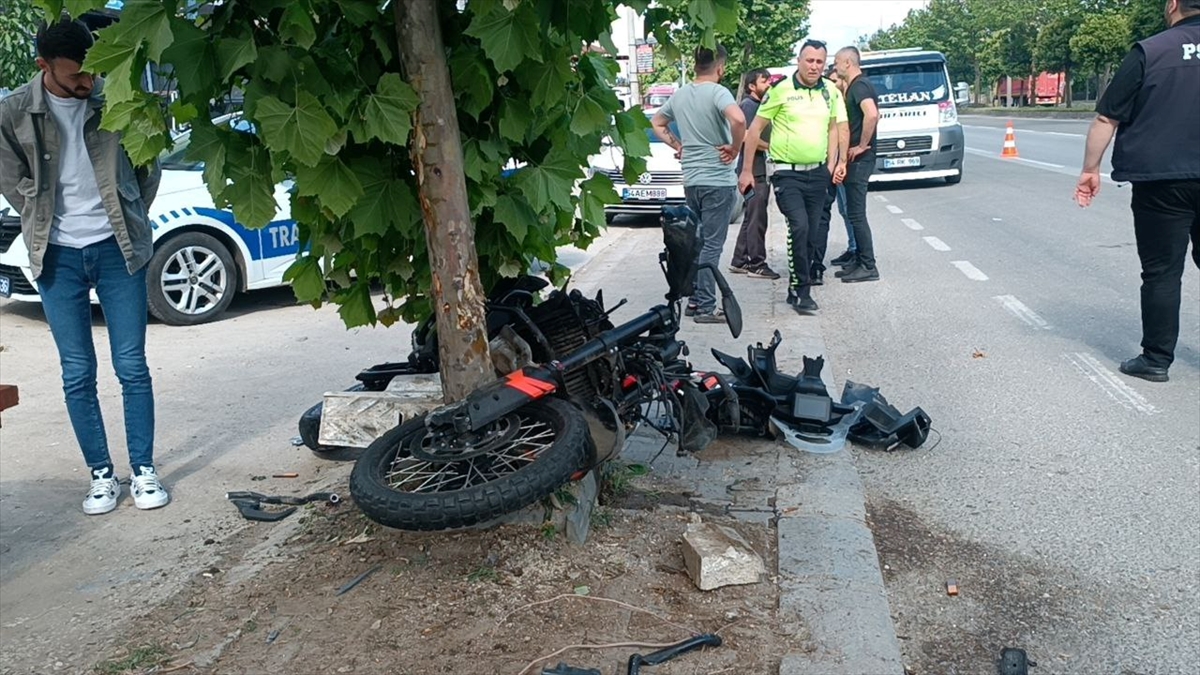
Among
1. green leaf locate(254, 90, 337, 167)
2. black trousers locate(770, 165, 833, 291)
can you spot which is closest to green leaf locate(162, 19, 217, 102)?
green leaf locate(254, 90, 337, 167)

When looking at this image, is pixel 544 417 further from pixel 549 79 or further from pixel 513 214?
pixel 549 79

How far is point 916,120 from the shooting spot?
19109 millimetres

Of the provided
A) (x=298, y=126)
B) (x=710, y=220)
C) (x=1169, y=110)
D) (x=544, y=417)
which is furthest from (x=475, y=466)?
(x=710, y=220)

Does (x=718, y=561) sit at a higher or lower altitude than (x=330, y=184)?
lower

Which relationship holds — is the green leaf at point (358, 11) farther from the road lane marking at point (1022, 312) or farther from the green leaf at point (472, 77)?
the road lane marking at point (1022, 312)

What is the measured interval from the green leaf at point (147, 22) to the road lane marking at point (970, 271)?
27.6ft

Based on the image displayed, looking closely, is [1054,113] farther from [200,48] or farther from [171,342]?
[200,48]

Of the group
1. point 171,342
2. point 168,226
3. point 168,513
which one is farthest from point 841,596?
point 168,226

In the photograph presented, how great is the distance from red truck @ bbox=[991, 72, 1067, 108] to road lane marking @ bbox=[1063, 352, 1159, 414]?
6532 centimetres

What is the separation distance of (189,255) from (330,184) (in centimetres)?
603

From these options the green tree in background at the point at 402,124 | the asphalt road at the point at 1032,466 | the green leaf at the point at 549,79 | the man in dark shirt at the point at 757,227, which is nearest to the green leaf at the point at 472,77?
the green tree in background at the point at 402,124

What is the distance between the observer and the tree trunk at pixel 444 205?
11.2 ft

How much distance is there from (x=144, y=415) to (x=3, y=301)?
603 cm

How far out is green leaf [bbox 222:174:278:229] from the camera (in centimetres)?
335
